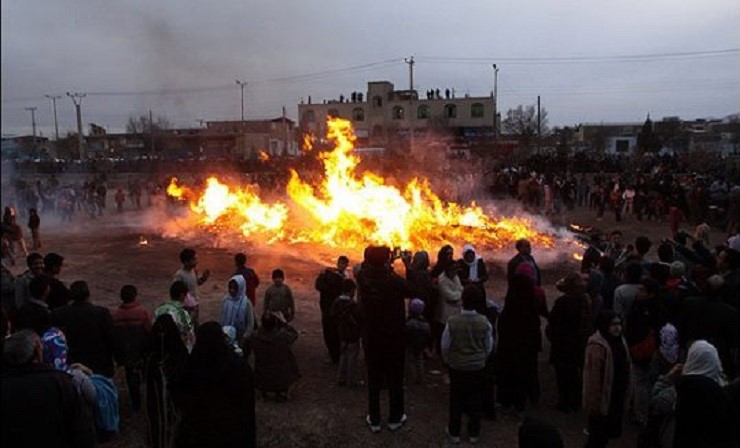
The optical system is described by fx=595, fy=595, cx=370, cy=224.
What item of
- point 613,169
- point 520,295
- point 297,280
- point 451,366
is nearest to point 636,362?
point 520,295

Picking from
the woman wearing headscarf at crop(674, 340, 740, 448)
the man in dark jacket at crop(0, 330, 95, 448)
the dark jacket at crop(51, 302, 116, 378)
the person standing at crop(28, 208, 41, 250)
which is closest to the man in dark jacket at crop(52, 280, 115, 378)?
the dark jacket at crop(51, 302, 116, 378)

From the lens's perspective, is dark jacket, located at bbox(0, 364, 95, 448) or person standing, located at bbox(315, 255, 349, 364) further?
person standing, located at bbox(315, 255, 349, 364)

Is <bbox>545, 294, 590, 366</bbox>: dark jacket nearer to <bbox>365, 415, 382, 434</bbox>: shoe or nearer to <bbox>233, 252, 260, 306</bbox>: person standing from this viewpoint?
<bbox>365, 415, 382, 434</bbox>: shoe

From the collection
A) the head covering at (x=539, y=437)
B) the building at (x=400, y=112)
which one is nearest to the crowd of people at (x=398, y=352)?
the head covering at (x=539, y=437)

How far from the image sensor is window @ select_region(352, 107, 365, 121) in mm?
74750

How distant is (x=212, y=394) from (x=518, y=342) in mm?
3812

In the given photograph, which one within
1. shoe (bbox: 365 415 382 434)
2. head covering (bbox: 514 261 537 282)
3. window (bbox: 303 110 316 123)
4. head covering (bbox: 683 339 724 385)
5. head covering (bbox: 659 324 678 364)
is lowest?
shoe (bbox: 365 415 382 434)

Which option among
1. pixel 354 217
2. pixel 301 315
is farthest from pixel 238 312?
pixel 354 217

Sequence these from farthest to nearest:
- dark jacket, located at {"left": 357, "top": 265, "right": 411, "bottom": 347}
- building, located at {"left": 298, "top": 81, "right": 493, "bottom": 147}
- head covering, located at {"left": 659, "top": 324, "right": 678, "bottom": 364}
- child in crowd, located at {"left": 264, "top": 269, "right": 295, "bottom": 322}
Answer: building, located at {"left": 298, "top": 81, "right": 493, "bottom": 147} < child in crowd, located at {"left": 264, "top": 269, "right": 295, "bottom": 322} < dark jacket, located at {"left": 357, "top": 265, "right": 411, "bottom": 347} < head covering, located at {"left": 659, "top": 324, "right": 678, "bottom": 364}

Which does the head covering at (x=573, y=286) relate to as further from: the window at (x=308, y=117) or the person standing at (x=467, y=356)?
the window at (x=308, y=117)

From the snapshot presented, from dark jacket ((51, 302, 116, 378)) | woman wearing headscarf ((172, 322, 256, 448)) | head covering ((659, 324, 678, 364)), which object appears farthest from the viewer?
head covering ((659, 324, 678, 364))

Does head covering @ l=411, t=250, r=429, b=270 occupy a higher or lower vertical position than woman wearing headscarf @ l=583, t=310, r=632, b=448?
higher

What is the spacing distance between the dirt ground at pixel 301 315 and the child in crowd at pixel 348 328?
22cm

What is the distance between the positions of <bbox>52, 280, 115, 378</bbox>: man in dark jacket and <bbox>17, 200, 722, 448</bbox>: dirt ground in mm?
956
